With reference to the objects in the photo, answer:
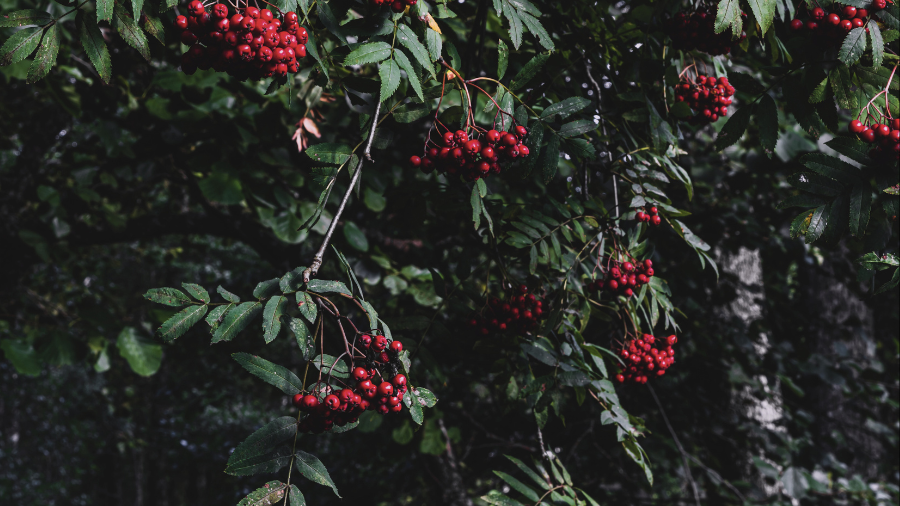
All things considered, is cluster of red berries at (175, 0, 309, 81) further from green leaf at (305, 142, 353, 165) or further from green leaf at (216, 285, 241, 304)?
green leaf at (216, 285, 241, 304)

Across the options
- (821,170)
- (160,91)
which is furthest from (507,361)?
(160,91)

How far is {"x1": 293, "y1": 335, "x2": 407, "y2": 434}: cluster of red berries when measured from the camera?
92cm

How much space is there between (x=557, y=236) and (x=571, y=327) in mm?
265

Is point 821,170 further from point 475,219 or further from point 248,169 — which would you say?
point 248,169

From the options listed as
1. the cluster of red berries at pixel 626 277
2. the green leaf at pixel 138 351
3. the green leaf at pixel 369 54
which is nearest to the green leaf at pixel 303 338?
the green leaf at pixel 369 54

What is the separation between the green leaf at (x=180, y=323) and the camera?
2.99 ft

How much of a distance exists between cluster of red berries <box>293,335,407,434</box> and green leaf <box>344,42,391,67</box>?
0.50m

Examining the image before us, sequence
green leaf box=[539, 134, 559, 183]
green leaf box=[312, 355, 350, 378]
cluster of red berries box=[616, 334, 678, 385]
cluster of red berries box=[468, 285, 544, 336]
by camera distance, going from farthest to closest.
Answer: cluster of red berries box=[616, 334, 678, 385]
cluster of red berries box=[468, 285, 544, 336]
green leaf box=[539, 134, 559, 183]
green leaf box=[312, 355, 350, 378]

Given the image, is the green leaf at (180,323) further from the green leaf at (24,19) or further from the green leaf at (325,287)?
the green leaf at (24,19)

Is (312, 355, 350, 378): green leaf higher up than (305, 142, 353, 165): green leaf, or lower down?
lower down

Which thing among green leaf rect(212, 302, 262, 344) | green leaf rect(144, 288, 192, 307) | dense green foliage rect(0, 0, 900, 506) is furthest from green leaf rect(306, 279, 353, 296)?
green leaf rect(144, 288, 192, 307)

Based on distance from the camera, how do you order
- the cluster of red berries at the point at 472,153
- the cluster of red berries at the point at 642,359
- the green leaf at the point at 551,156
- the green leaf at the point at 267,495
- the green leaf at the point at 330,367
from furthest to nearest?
the cluster of red berries at the point at 642,359 → the green leaf at the point at 551,156 → the cluster of red berries at the point at 472,153 → the green leaf at the point at 330,367 → the green leaf at the point at 267,495

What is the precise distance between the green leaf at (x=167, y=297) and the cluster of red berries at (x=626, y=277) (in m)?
1.01

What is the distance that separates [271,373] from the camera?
95 cm
